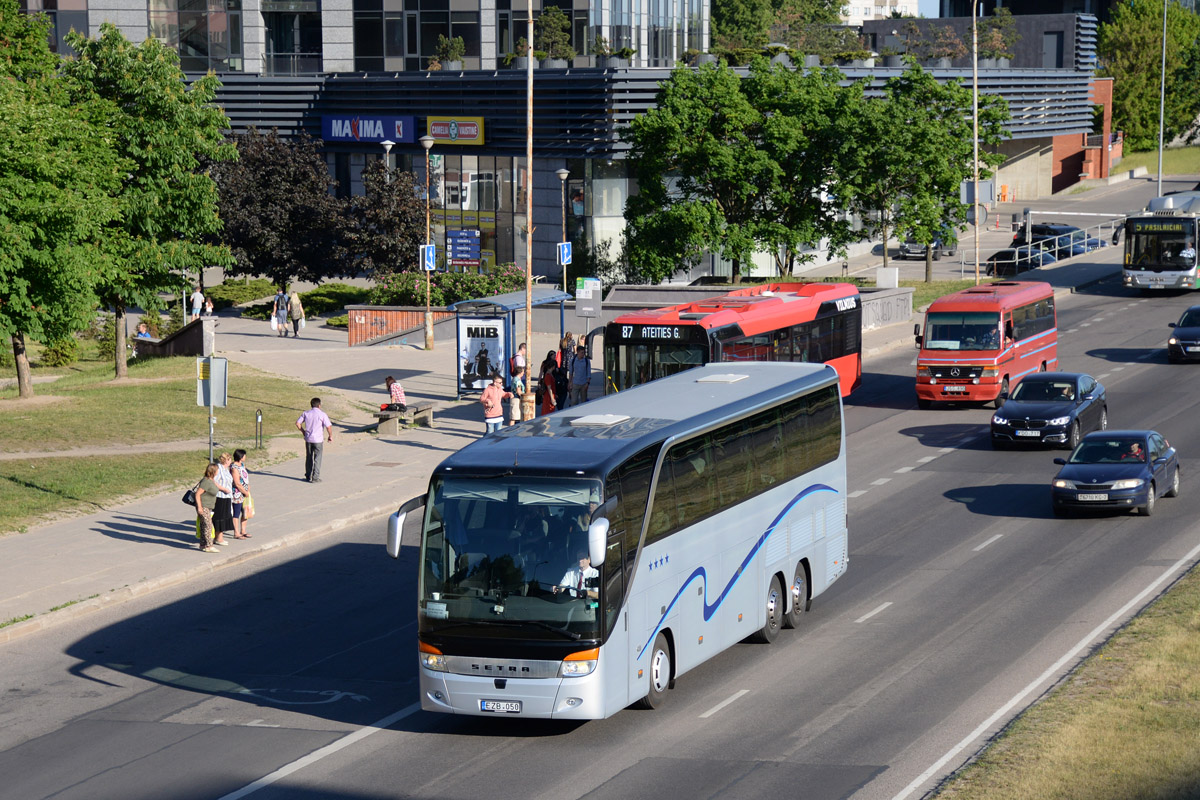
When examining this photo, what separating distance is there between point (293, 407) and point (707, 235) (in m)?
20.5

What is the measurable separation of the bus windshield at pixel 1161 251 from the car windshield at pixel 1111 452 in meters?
32.4

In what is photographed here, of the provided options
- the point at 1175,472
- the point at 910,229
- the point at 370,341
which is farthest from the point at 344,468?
the point at 910,229

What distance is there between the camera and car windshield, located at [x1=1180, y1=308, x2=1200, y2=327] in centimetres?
4288

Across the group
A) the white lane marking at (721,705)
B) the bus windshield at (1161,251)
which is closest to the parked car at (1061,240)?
the bus windshield at (1161,251)

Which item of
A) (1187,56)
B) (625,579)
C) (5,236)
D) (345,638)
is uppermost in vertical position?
(1187,56)

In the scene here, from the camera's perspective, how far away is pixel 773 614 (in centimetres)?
1828

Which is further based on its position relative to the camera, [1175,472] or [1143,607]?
[1175,472]

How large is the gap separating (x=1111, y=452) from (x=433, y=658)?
1540cm

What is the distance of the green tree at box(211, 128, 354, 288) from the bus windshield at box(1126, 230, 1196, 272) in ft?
106

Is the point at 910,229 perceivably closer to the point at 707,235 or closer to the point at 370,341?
the point at 707,235

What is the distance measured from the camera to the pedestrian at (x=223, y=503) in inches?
938

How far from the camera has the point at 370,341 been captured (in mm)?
53719

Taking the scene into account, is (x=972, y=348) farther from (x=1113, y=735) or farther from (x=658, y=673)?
(x=1113, y=735)

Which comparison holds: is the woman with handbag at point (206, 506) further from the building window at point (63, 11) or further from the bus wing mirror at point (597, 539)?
the building window at point (63, 11)
